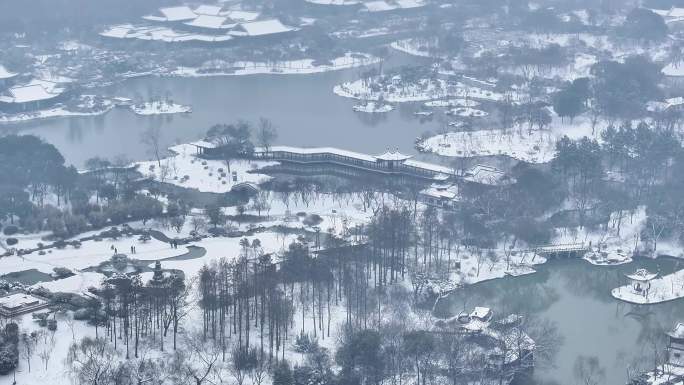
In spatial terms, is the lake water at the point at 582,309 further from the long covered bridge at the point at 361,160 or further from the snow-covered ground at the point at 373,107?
the snow-covered ground at the point at 373,107

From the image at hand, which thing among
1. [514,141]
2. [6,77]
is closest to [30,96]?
[6,77]

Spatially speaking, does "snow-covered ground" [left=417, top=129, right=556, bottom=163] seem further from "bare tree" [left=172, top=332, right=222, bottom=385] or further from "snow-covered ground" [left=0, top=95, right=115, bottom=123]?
"bare tree" [left=172, top=332, right=222, bottom=385]

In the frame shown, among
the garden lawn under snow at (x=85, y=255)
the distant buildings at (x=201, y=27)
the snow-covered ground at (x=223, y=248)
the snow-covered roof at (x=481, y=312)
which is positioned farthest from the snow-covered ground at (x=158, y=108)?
the snow-covered roof at (x=481, y=312)

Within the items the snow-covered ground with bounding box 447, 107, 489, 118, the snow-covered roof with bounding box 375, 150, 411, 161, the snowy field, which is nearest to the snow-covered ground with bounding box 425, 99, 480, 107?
the snowy field

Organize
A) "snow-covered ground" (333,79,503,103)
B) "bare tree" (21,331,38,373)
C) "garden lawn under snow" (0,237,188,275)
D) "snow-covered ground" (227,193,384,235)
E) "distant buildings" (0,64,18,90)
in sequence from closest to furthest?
"bare tree" (21,331,38,373) < "garden lawn under snow" (0,237,188,275) < "snow-covered ground" (227,193,384,235) < "snow-covered ground" (333,79,503,103) < "distant buildings" (0,64,18,90)

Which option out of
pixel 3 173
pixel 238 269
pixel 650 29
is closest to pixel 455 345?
pixel 238 269
